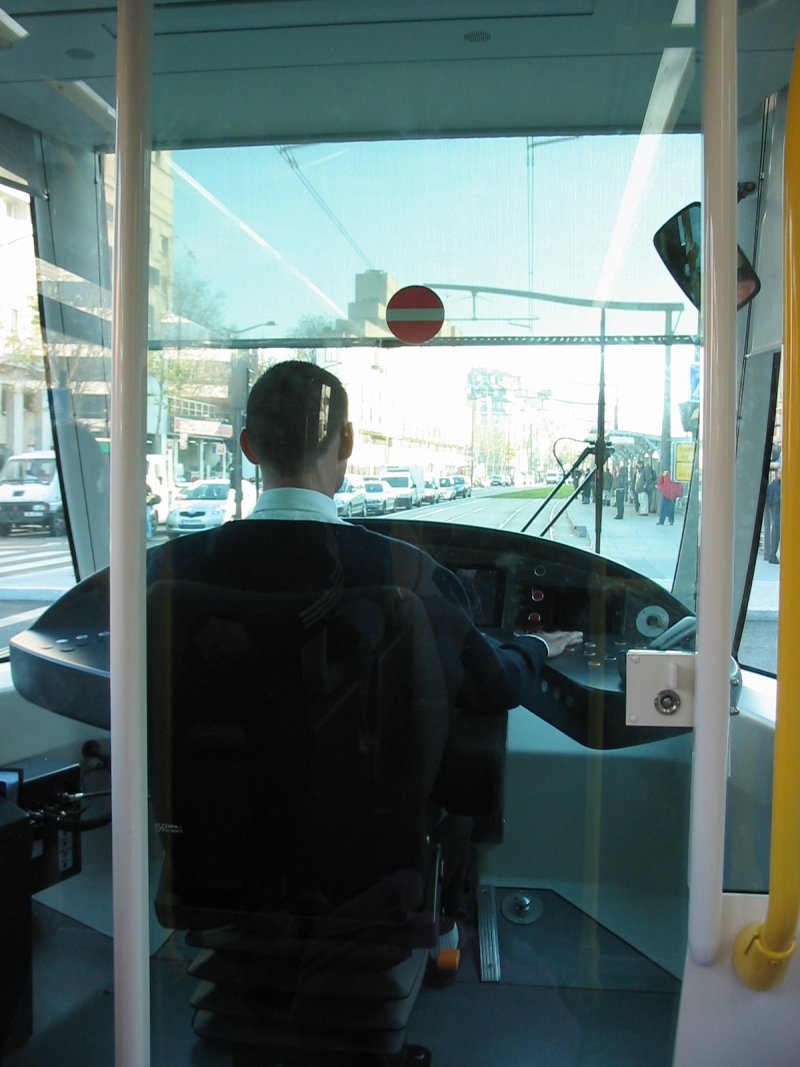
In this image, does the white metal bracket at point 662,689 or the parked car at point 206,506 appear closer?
the white metal bracket at point 662,689

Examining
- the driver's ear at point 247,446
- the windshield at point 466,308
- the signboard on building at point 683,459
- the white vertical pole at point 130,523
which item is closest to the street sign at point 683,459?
the signboard on building at point 683,459

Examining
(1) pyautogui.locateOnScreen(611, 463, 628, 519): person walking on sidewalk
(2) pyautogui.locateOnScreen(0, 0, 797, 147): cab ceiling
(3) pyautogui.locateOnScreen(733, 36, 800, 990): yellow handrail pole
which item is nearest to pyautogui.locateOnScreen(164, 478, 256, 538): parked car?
(2) pyautogui.locateOnScreen(0, 0, 797, 147): cab ceiling

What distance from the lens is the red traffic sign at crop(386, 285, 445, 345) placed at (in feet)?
5.97

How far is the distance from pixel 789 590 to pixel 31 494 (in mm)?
2213

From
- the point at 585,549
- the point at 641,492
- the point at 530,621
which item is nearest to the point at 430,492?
the point at 585,549

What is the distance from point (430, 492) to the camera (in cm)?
191

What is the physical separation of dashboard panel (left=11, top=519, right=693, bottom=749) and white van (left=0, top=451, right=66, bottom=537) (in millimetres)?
387

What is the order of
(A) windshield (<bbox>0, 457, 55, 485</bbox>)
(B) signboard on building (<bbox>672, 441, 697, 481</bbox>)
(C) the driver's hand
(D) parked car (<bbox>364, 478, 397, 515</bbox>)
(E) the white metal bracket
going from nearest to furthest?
(E) the white metal bracket → (B) signboard on building (<bbox>672, 441, 697, 481</bbox>) → (D) parked car (<bbox>364, 478, 397, 515</bbox>) → (C) the driver's hand → (A) windshield (<bbox>0, 457, 55, 485</bbox>)

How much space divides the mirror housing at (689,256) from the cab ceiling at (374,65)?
0.49ft

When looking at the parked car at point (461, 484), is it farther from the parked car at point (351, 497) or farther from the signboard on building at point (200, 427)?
the signboard on building at point (200, 427)

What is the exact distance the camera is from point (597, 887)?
185 centimetres

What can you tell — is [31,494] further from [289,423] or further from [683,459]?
[683,459]

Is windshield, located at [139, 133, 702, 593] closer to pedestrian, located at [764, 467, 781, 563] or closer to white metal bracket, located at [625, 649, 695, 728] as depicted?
pedestrian, located at [764, 467, 781, 563]

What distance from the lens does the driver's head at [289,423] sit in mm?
1626
